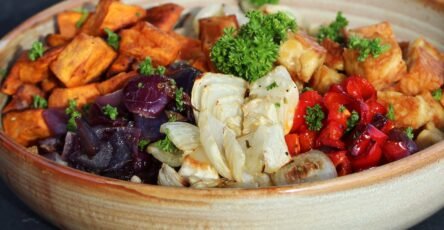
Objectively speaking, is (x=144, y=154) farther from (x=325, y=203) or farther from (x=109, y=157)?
(x=325, y=203)

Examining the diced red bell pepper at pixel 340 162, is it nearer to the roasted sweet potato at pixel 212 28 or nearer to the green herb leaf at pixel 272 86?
the green herb leaf at pixel 272 86

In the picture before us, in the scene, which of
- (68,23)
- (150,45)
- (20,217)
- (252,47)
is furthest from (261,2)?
(20,217)

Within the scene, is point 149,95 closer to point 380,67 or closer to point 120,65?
point 120,65

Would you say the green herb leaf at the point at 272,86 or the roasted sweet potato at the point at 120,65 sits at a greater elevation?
the green herb leaf at the point at 272,86

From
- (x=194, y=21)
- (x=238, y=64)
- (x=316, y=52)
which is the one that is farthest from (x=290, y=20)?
(x=194, y=21)

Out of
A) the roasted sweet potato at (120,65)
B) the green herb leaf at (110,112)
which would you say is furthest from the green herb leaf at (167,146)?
the roasted sweet potato at (120,65)

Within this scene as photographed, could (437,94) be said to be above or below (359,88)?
below
